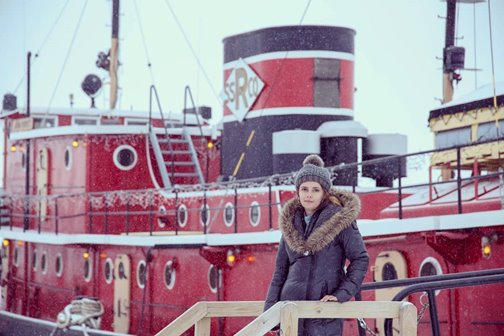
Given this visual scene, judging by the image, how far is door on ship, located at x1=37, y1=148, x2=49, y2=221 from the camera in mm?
16203

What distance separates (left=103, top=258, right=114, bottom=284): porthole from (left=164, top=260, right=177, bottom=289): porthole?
145 cm

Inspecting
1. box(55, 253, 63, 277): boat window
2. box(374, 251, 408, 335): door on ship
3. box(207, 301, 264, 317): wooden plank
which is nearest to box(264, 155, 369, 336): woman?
box(207, 301, 264, 317): wooden plank

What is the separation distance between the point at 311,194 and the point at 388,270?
4171mm

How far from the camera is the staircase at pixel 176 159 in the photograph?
15.1 metres

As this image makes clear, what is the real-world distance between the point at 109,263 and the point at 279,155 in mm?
3603

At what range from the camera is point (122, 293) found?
14148 millimetres

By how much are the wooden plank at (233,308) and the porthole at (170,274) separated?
736cm

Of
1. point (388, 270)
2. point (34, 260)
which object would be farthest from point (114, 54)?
point (388, 270)

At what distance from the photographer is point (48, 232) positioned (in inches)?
637

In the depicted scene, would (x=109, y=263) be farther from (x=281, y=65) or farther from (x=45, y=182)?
(x=281, y=65)

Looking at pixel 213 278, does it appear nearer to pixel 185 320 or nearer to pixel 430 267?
pixel 430 267

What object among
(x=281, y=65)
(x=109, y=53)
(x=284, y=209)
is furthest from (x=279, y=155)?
(x=109, y=53)

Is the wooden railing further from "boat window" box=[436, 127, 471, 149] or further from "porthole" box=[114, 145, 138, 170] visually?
"porthole" box=[114, 145, 138, 170]

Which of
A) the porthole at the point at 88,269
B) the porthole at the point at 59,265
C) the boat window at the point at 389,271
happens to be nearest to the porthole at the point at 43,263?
the porthole at the point at 59,265
